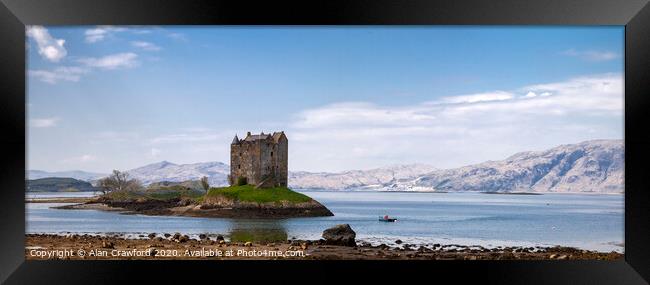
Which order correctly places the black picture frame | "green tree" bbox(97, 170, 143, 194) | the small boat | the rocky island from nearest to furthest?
the black picture frame, "green tree" bbox(97, 170, 143, 194), the rocky island, the small boat

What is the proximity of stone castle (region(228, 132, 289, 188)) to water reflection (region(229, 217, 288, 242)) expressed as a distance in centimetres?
59

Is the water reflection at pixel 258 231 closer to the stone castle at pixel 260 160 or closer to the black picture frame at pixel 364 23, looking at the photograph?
the stone castle at pixel 260 160

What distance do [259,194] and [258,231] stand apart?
4.90 feet

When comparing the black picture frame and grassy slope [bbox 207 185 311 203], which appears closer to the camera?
the black picture frame

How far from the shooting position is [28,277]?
667cm

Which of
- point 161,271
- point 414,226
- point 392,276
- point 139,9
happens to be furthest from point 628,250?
point 139,9

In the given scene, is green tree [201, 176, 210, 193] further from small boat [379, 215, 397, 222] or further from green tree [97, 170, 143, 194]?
small boat [379, 215, 397, 222]

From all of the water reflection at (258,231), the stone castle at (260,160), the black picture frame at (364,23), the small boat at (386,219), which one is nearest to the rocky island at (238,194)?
the stone castle at (260,160)

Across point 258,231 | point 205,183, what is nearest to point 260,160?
point 205,183

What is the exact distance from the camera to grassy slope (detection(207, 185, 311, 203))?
9688mm

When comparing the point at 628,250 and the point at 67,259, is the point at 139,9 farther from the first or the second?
the point at 628,250

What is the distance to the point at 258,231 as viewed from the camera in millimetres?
8820

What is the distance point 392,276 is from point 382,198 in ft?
10.8

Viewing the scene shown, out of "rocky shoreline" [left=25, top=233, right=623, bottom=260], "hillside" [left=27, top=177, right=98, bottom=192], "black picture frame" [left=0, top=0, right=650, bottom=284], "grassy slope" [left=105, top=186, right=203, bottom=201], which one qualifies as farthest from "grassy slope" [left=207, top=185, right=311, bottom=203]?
"black picture frame" [left=0, top=0, right=650, bottom=284]
